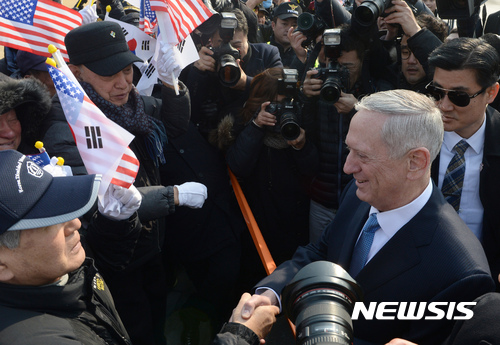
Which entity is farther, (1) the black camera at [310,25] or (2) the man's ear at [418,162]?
(1) the black camera at [310,25]

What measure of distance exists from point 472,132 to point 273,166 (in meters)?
1.54

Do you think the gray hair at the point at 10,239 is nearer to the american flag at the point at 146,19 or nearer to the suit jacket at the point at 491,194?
the suit jacket at the point at 491,194

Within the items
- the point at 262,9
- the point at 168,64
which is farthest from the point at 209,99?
the point at 262,9

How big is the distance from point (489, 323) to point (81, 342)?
132 cm

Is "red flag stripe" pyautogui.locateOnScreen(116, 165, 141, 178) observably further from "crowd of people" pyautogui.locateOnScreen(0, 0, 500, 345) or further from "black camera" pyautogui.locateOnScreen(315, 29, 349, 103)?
"black camera" pyautogui.locateOnScreen(315, 29, 349, 103)

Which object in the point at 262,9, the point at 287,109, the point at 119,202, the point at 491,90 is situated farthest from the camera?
the point at 262,9

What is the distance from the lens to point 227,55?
4199mm

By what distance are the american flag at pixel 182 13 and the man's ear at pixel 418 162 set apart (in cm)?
208

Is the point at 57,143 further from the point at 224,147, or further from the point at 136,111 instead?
the point at 224,147

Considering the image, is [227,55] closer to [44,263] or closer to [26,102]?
[26,102]

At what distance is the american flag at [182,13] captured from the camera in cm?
361

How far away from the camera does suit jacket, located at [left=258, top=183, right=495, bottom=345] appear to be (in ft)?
6.48

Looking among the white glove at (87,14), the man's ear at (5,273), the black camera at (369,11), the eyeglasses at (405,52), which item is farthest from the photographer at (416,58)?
the man's ear at (5,273)

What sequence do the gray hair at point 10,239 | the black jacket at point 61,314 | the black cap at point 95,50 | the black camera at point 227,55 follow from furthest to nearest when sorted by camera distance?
the black camera at point 227,55 < the black cap at point 95,50 < the gray hair at point 10,239 < the black jacket at point 61,314
